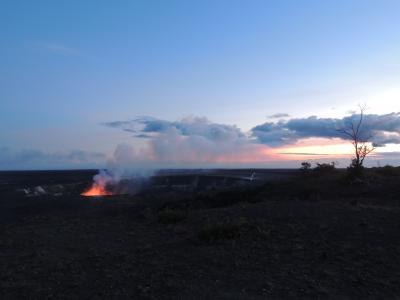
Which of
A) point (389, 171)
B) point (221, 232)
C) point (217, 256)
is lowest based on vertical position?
point (217, 256)

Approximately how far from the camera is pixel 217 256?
10.5 meters

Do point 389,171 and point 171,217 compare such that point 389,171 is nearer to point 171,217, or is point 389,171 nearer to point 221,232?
point 171,217

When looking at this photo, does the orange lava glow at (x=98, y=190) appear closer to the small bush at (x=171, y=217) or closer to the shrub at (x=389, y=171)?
the shrub at (x=389, y=171)

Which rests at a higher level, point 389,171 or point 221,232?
point 389,171

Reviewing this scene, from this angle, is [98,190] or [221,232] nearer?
[221,232]

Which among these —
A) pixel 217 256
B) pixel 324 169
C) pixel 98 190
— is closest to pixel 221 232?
pixel 217 256

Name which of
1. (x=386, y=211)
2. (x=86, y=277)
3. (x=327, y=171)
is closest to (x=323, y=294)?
(x=86, y=277)

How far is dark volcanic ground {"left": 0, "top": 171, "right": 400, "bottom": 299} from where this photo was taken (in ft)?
27.0

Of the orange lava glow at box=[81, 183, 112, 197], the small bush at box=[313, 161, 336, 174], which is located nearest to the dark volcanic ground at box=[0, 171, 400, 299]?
the small bush at box=[313, 161, 336, 174]

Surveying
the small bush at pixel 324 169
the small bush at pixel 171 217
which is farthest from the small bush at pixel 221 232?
the small bush at pixel 324 169

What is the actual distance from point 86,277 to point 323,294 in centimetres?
458

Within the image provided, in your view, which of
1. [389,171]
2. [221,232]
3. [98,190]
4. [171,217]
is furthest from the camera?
[98,190]

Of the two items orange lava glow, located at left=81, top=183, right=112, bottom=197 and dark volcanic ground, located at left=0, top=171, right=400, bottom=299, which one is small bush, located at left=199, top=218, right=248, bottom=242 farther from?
orange lava glow, located at left=81, top=183, right=112, bottom=197

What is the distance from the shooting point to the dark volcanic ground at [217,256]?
8.22 m
